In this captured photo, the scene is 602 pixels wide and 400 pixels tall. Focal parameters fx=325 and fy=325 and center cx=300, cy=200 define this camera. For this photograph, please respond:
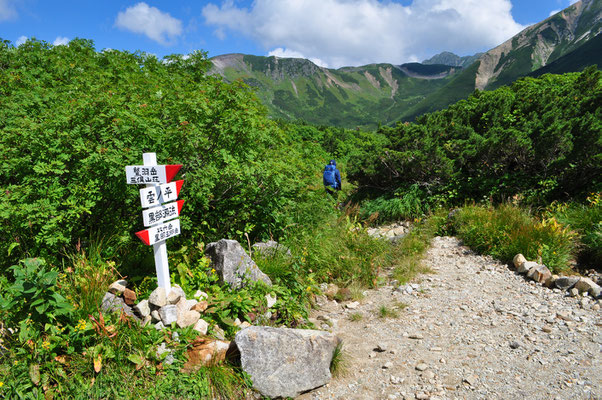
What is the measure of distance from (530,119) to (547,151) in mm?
1978

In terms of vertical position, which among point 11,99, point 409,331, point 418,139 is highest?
point 11,99

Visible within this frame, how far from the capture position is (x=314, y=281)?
18.0 ft

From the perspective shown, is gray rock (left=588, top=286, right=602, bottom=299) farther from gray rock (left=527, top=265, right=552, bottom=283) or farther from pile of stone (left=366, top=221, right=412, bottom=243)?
pile of stone (left=366, top=221, right=412, bottom=243)

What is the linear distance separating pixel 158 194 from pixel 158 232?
1.35 feet

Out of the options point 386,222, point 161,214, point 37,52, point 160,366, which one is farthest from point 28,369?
point 37,52

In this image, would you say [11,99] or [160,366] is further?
[11,99]

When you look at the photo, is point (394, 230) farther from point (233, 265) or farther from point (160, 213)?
point (160, 213)

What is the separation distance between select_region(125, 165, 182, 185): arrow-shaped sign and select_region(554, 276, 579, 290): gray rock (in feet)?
19.4

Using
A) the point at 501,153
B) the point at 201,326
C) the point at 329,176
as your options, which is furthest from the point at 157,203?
the point at 501,153

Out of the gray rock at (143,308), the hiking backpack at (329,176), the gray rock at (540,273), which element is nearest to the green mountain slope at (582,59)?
the hiking backpack at (329,176)

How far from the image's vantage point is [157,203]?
3.52 metres

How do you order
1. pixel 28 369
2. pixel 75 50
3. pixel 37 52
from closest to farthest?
pixel 28 369, pixel 37 52, pixel 75 50

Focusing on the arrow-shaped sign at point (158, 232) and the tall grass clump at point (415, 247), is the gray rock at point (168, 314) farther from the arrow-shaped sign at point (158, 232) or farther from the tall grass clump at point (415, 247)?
the tall grass clump at point (415, 247)

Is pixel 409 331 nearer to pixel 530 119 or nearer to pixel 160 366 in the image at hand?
pixel 160 366
